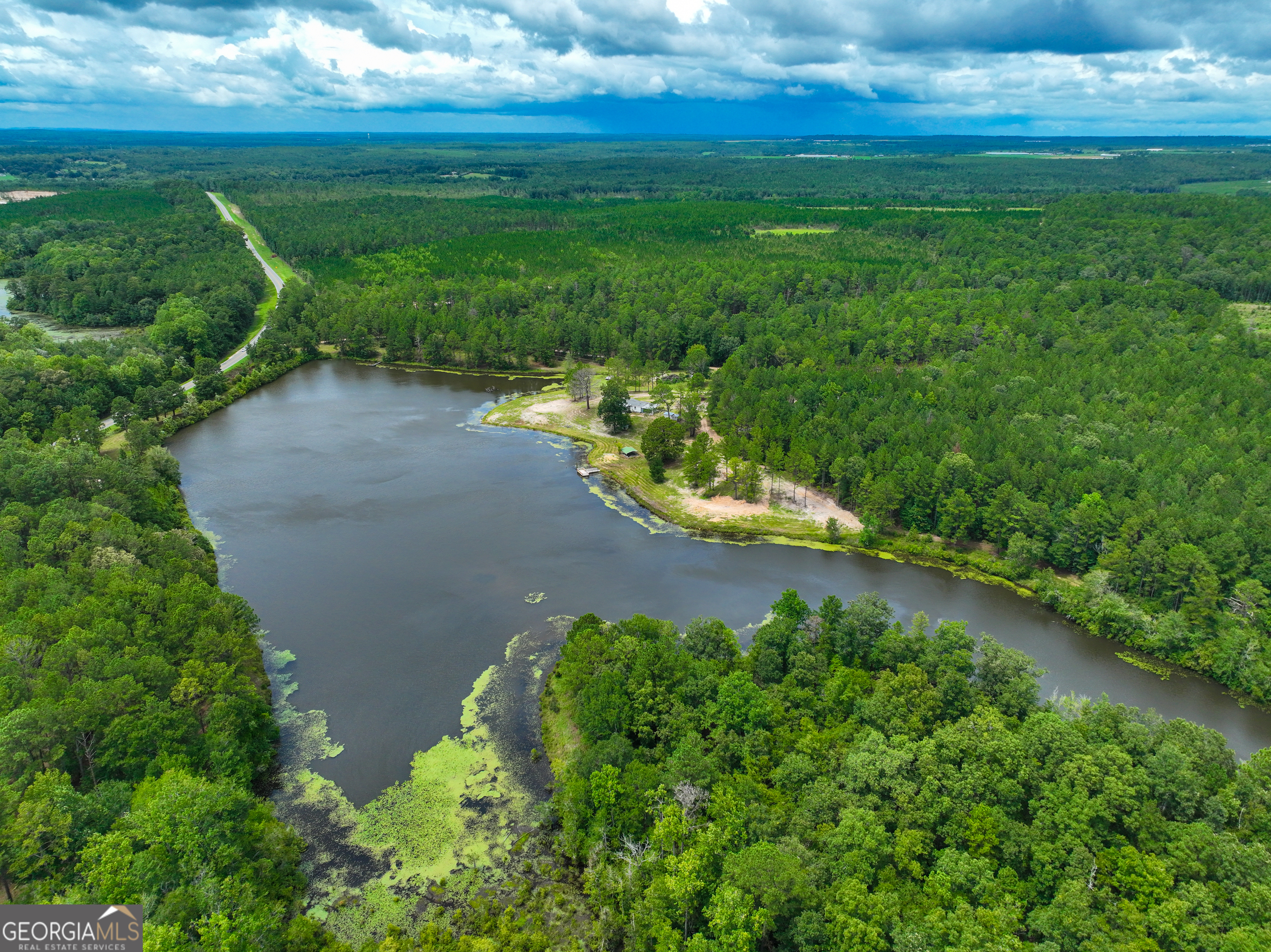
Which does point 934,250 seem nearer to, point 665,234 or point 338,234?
point 665,234

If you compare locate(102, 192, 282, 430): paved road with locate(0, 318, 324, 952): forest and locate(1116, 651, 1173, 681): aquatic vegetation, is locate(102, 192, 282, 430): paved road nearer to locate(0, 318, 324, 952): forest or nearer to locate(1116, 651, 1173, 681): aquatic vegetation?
locate(0, 318, 324, 952): forest

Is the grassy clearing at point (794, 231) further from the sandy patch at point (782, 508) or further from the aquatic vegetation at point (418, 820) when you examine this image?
the aquatic vegetation at point (418, 820)

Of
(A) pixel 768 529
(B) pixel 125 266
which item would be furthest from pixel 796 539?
(B) pixel 125 266

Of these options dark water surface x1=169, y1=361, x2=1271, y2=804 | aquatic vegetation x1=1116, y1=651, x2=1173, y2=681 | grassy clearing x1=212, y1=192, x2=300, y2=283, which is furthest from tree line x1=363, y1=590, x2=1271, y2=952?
grassy clearing x1=212, y1=192, x2=300, y2=283

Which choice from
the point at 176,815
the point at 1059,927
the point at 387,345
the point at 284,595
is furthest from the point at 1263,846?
the point at 387,345

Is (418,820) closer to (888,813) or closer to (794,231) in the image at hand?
(888,813)

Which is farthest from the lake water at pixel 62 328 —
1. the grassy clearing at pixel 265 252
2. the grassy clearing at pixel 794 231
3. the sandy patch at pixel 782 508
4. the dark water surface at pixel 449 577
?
the grassy clearing at pixel 794 231
